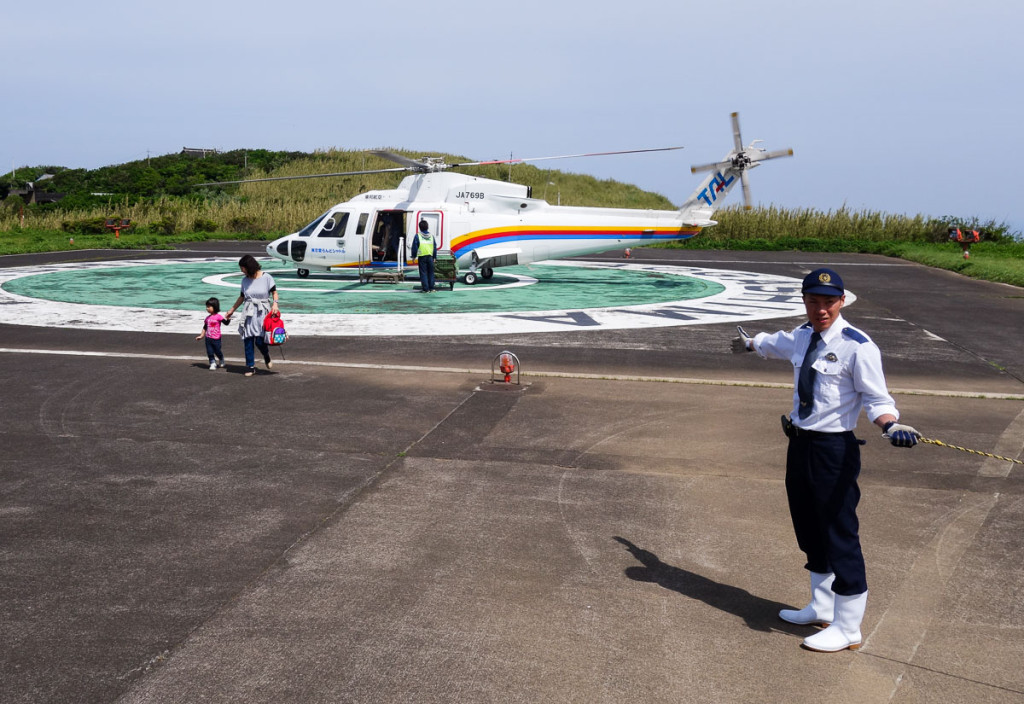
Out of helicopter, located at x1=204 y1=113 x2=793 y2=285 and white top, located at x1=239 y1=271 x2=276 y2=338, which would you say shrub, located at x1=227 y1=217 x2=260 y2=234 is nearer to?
helicopter, located at x1=204 y1=113 x2=793 y2=285

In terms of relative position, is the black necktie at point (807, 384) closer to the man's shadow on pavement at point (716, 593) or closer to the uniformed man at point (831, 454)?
the uniformed man at point (831, 454)

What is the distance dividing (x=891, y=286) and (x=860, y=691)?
76.2 ft

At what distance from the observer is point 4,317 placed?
57.0 ft

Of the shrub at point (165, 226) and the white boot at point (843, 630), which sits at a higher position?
the shrub at point (165, 226)

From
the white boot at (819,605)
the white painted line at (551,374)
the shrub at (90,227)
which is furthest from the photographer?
the shrub at (90,227)

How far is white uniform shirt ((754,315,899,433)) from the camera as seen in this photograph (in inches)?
189

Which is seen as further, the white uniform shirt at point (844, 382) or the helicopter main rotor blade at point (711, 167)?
the helicopter main rotor blade at point (711, 167)

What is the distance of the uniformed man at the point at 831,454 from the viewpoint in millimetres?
4812

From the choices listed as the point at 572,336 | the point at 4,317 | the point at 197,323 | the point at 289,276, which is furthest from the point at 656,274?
the point at 4,317

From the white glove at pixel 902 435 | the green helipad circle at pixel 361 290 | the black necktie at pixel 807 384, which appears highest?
the black necktie at pixel 807 384

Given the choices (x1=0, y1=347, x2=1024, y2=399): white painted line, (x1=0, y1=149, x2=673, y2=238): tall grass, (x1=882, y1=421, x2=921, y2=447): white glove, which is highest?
(x1=0, y1=149, x2=673, y2=238): tall grass

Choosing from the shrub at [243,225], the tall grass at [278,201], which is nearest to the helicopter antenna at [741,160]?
the tall grass at [278,201]

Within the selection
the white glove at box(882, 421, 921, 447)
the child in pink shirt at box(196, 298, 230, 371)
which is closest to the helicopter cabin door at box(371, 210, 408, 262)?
the child in pink shirt at box(196, 298, 230, 371)

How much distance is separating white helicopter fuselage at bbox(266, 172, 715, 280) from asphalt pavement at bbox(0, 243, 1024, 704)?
11.1 m
